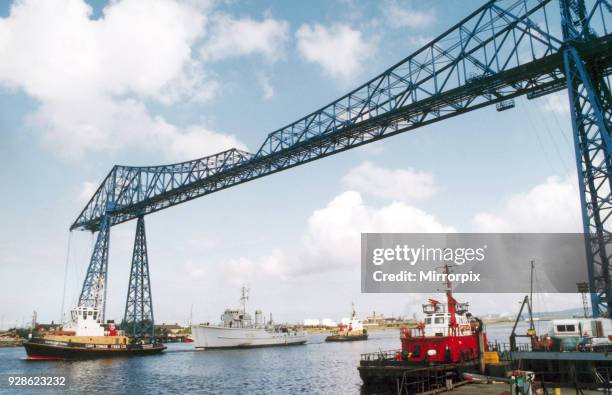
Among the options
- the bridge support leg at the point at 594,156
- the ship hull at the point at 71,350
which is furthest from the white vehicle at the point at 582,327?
the ship hull at the point at 71,350

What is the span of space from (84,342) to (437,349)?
49.8 meters

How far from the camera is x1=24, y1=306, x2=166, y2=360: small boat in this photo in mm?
57094

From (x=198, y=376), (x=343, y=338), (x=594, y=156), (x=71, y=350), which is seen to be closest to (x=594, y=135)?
(x=594, y=156)

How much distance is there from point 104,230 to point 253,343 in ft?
113

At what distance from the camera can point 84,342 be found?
6019 centimetres

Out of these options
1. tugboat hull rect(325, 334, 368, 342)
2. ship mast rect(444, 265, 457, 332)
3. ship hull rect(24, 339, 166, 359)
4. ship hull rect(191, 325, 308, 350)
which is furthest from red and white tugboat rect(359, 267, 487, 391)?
tugboat hull rect(325, 334, 368, 342)

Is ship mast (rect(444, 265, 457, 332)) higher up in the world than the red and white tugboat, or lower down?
higher up

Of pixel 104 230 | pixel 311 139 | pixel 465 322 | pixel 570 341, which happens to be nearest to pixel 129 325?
pixel 104 230

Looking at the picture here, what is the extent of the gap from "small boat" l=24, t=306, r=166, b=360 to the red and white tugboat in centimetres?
4376

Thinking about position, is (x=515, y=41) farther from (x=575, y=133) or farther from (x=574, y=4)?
(x=575, y=133)

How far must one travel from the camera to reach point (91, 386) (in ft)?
119

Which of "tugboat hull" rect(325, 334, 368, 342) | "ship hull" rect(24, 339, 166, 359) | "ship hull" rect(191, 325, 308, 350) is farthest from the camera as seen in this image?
"tugboat hull" rect(325, 334, 368, 342)

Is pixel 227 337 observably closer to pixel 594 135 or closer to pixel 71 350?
pixel 71 350

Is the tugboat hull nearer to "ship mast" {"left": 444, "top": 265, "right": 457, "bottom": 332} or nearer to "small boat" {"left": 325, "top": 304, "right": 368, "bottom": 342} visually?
"small boat" {"left": 325, "top": 304, "right": 368, "bottom": 342}
